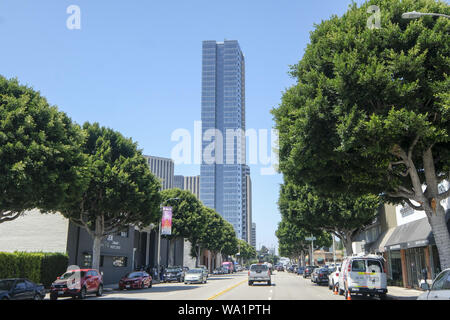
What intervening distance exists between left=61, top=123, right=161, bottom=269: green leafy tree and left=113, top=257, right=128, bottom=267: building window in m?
10.1

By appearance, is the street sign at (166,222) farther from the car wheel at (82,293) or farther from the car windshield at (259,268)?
the car wheel at (82,293)

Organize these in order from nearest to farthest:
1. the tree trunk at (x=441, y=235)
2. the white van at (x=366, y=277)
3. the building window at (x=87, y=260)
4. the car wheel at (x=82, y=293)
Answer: the tree trunk at (x=441, y=235) < the white van at (x=366, y=277) < the car wheel at (x=82, y=293) < the building window at (x=87, y=260)

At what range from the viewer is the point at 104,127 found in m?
32.2

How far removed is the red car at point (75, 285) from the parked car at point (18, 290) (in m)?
2.28

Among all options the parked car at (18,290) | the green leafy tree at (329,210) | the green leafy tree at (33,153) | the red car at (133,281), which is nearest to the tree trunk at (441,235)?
the green leafy tree at (329,210)

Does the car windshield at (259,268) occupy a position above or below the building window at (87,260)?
below

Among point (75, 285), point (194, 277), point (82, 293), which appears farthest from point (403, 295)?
point (194, 277)

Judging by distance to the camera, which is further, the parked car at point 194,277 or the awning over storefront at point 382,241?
the parked car at point 194,277

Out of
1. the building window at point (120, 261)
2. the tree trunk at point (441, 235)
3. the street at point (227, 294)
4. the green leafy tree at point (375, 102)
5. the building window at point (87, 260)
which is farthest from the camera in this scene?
the building window at point (120, 261)

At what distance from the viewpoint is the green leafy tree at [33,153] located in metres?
18.5

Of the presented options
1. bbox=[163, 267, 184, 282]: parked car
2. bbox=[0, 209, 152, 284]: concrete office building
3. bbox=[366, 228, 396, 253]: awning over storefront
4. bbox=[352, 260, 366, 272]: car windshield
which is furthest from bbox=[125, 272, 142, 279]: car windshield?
bbox=[366, 228, 396, 253]: awning over storefront

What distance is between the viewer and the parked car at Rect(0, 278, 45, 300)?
17188 mm
